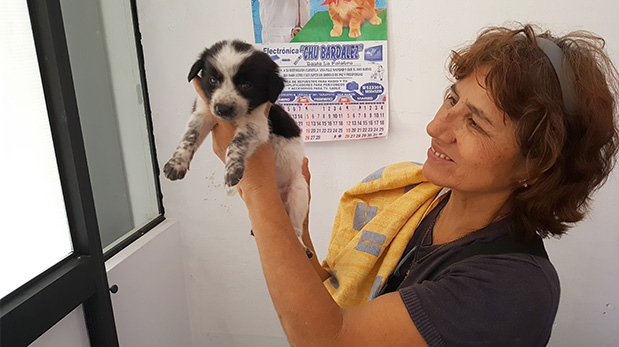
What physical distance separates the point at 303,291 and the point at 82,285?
863 mm

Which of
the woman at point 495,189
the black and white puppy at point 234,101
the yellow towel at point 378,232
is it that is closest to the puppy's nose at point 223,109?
the black and white puppy at point 234,101

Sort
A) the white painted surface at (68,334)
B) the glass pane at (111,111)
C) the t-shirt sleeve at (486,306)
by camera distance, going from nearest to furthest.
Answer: the t-shirt sleeve at (486,306) < the white painted surface at (68,334) < the glass pane at (111,111)

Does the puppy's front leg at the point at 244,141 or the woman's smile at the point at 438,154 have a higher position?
the puppy's front leg at the point at 244,141

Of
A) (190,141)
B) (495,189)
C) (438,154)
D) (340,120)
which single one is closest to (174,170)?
(190,141)

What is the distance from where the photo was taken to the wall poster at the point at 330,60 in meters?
1.53

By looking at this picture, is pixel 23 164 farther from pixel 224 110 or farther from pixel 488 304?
pixel 488 304

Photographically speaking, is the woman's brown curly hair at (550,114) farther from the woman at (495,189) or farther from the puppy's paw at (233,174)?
the puppy's paw at (233,174)

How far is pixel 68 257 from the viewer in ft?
4.18

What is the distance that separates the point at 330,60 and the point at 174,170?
955mm

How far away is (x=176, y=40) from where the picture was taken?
1.56 m

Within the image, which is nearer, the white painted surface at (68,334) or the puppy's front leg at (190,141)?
the puppy's front leg at (190,141)

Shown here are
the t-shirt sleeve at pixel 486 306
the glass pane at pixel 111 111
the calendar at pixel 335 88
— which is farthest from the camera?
the calendar at pixel 335 88

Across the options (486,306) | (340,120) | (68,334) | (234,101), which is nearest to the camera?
(486,306)

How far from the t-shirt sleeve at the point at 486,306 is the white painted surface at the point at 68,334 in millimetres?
1050
